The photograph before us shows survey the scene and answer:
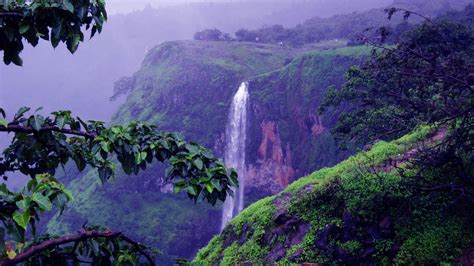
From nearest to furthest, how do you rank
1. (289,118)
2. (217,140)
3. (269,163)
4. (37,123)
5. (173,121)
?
(37,123)
(289,118)
(269,163)
(217,140)
(173,121)

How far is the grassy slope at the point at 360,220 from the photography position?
571cm

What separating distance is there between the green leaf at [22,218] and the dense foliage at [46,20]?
1216mm

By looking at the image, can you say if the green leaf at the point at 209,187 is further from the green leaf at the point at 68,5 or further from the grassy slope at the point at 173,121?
the grassy slope at the point at 173,121

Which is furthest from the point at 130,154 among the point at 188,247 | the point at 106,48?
the point at 106,48

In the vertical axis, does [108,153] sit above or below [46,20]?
below

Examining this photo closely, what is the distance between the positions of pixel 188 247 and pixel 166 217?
4480 mm

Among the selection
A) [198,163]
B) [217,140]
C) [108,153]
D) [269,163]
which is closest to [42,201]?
[108,153]

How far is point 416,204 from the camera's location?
6148 mm

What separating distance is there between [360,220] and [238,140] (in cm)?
4177

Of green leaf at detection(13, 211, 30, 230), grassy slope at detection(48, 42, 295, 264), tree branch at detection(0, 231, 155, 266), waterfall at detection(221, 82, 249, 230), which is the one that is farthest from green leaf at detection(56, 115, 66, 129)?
waterfall at detection(221, 82, 249, 230)

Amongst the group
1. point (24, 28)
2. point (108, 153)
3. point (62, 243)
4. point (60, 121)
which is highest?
point (24, 28)

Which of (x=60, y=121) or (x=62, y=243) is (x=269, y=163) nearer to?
(x=60, y=121)

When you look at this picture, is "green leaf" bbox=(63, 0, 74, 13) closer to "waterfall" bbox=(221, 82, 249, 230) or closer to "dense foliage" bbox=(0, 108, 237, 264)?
"dense foliage" bbox=(0, 108, 237, 264)

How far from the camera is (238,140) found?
4828cm
